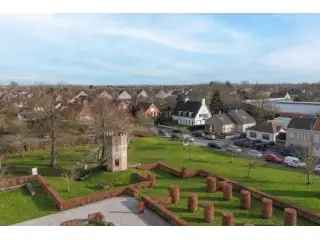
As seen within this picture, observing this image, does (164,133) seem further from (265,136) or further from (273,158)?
(273,158)

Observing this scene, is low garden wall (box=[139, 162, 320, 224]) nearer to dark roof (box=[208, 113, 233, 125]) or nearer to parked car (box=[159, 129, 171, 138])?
parked car (box=[159, 129, 171, 138])

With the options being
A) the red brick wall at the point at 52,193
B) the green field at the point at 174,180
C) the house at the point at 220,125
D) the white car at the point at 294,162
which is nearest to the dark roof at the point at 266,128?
the house at the point at 220,125

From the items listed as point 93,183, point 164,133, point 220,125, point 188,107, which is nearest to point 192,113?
point 188,107

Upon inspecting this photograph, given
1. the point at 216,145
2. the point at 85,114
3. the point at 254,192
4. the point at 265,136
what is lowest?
the point at 254,192

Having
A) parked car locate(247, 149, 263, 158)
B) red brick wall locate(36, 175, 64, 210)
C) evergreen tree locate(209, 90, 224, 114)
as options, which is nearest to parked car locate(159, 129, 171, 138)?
parked car locate(247, 149, 263, 158)

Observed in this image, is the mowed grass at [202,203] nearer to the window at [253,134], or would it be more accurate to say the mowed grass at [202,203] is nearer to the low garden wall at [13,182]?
the low garden wall at [13,182]

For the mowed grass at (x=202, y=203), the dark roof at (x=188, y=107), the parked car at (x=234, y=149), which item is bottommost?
the mowed grass at (x=202, y=203)
